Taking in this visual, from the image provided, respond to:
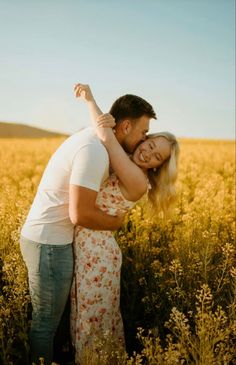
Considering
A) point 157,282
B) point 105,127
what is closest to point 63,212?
point 105,127

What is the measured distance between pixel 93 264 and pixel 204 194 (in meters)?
3.09

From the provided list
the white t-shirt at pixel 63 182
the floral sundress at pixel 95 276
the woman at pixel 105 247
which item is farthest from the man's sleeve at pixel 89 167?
the floral sundress at pixel 95 276

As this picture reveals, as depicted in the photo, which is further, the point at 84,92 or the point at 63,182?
the point at 84,92

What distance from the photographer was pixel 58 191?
2.73 metres

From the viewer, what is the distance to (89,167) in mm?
2498

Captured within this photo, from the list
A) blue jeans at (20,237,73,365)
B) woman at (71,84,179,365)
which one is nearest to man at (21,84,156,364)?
blue jeans at (20,237,73,365)

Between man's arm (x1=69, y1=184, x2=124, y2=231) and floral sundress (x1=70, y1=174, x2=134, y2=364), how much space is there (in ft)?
0.55

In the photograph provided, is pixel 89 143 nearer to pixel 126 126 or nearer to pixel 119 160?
pixel 119 160

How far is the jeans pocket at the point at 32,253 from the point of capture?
2744 millimetres

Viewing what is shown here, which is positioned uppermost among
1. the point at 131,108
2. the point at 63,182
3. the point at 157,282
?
the point at 131,108

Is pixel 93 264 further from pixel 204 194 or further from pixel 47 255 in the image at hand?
pixel 204 194

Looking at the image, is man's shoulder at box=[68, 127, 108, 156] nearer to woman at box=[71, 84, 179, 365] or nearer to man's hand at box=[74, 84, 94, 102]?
woman at box=[71, 84, 179, 365]

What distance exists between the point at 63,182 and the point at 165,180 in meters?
0.82

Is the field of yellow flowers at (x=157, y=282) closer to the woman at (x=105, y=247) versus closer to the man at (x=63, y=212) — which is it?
the man at (x=63, y=212)
